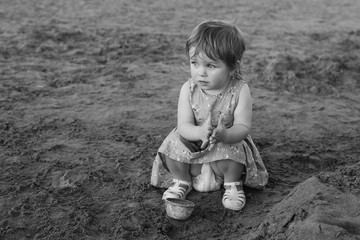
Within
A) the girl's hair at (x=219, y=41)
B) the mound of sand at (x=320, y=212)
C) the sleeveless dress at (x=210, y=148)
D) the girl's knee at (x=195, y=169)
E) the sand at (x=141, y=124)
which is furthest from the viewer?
the girl's knee at (x=195, y=169)

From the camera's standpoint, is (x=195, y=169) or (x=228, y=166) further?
(x=195, y=169)

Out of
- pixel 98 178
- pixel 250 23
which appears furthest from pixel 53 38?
pixel 98 178

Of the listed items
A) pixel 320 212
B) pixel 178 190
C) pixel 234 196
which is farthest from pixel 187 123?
pixel 320 212

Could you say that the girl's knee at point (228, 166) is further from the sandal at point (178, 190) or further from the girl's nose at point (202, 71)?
the girl's nose at point (202, 71)

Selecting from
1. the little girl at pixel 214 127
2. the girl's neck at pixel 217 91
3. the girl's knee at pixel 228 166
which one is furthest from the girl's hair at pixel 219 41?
the girl's knee at pixel 228 166

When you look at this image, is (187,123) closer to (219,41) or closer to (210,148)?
(210,148)

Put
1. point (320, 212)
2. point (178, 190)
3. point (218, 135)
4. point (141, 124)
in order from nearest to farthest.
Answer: point (320, 212), point (218, 135), point (178, 190), point (141, 124)

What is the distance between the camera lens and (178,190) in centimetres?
293

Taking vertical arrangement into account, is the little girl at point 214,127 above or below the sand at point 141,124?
above

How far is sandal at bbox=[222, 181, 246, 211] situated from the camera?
9.27ft

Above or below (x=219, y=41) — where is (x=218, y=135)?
A: below

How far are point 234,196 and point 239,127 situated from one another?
15.8 inches

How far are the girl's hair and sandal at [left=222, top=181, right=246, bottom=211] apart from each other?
719 mm

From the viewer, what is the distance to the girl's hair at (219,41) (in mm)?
2744
